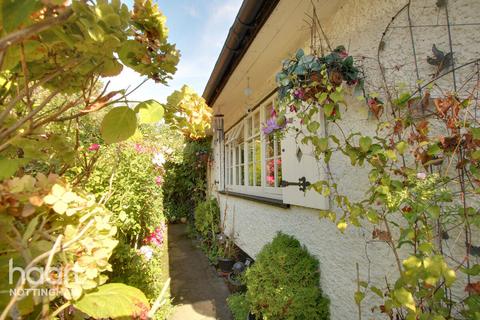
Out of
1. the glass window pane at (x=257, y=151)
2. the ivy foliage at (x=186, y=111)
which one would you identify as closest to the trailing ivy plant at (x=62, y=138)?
the ivy foliage at (x=186, y=111)

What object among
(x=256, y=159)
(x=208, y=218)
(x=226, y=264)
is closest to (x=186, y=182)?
(x=208, y=218)

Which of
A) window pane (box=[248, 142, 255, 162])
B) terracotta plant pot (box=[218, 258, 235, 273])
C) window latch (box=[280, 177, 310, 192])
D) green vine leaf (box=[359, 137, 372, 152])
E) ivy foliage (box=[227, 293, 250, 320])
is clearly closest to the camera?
green vine leaf (box=[359, 137, 372, 152])

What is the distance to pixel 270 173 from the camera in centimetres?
481

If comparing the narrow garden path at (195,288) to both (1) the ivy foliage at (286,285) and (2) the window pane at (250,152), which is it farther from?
(2) the window pane at (250,152)

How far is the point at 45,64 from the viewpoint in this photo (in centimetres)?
87

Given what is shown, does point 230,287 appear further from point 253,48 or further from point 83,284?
point 83,284

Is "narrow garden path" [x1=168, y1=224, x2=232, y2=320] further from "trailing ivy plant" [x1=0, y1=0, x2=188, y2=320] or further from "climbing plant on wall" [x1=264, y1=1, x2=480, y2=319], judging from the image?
"trailing ivy plant" [x1=0, y1=0, x2=188, y2=320]

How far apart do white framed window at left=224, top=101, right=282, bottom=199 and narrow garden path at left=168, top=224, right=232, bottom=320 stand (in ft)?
6.21

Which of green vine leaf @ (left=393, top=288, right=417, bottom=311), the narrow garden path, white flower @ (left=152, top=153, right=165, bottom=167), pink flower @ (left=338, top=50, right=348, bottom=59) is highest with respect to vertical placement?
pink flower @ (left=338, top=50, right=348, bottom=59)

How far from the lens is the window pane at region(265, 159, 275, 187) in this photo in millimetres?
4703

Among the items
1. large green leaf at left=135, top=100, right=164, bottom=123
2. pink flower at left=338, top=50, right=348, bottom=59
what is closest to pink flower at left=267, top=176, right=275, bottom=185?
pink flower at left=338, top=50, right=348, bottom=59

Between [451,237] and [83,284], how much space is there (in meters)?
1.88

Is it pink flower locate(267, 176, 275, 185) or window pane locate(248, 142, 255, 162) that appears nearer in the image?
pink flower locate(267, 176, 275, 185)

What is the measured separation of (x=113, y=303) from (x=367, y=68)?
2.27m
